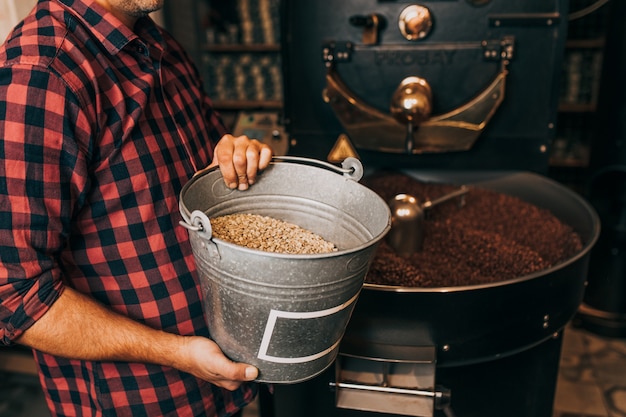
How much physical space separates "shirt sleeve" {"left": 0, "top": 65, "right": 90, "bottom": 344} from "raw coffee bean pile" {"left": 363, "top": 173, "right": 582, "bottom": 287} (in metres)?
0.67

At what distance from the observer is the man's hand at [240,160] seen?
0.93m

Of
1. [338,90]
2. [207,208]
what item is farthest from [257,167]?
[338,90]

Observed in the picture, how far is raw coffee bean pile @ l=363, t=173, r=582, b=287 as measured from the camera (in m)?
1.33

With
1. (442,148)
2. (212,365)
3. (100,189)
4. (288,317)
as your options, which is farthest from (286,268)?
(442,148)

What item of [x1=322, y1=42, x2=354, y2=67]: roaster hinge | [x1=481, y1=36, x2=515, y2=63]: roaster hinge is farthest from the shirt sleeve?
[x1=481, y1=36, x2=515, y2=63]: roaster hinge


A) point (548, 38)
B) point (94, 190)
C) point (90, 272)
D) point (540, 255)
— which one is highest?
point (548, 38)

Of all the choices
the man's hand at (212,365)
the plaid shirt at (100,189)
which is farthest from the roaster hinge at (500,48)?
the man's hand at (212,365)

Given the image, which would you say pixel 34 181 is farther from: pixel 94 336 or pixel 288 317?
pixel 288 317

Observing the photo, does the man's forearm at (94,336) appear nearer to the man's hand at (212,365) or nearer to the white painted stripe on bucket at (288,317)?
the man's hand at (212,365)

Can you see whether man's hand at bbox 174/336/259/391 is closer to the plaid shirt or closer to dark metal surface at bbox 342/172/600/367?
the plaid shirt

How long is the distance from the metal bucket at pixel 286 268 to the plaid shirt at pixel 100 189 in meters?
0.11

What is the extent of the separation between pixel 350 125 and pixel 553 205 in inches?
23.3

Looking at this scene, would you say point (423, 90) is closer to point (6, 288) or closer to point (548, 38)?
point (548, 38)

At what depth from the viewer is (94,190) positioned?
91 centimetres
